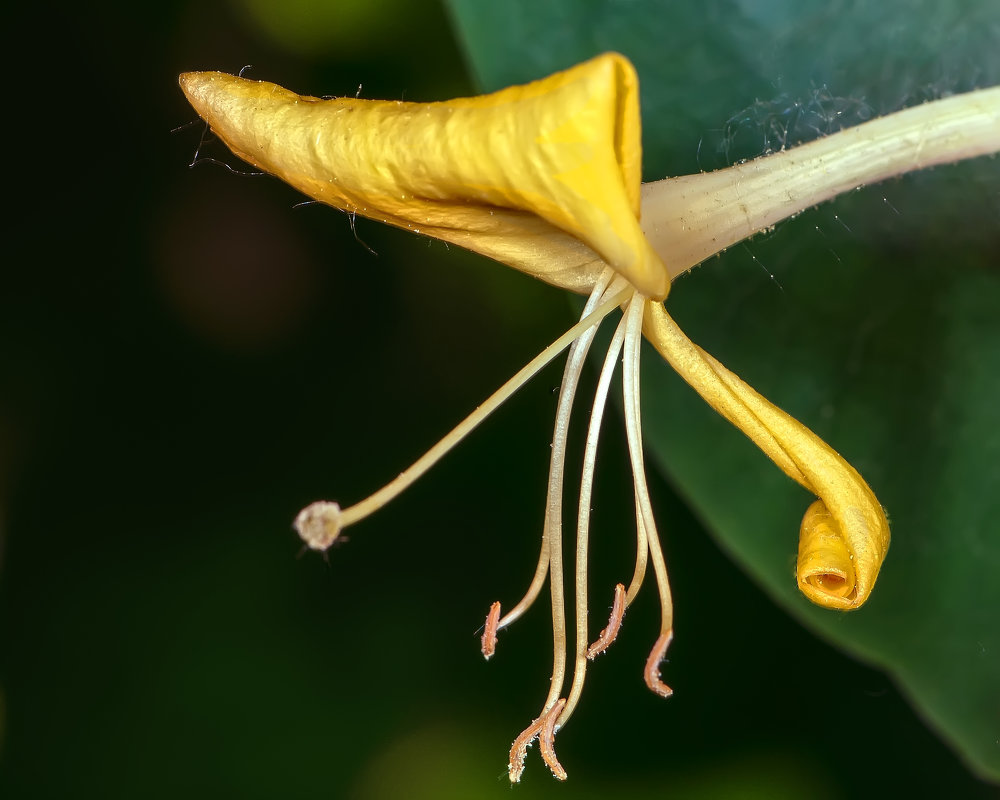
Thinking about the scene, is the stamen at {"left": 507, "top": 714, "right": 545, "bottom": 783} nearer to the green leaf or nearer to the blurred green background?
the green leaf

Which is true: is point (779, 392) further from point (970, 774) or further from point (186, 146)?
point (186, 146)

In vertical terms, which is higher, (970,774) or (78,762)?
(970,774)

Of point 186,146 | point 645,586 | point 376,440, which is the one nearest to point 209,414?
point 376,440

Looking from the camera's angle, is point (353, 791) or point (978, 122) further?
point (353, 791)

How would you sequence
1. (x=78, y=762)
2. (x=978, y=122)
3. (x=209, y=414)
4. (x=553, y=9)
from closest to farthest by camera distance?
(x=978, y=122) → (x=553, y=9) → (x=78, y=762) → (x=209, y=414)

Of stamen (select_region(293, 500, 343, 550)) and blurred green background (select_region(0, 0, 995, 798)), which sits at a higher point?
blurred green background (select_region(0, 0, 995, 798))

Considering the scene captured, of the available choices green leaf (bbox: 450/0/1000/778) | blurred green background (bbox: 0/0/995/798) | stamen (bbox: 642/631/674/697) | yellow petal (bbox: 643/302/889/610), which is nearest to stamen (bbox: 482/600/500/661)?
stamen (bbox: 642/631/674/697)

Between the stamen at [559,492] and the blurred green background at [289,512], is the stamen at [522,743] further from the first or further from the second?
the blurred green background at [289,512]

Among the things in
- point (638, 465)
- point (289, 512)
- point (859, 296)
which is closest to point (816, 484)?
point (638, 465)
